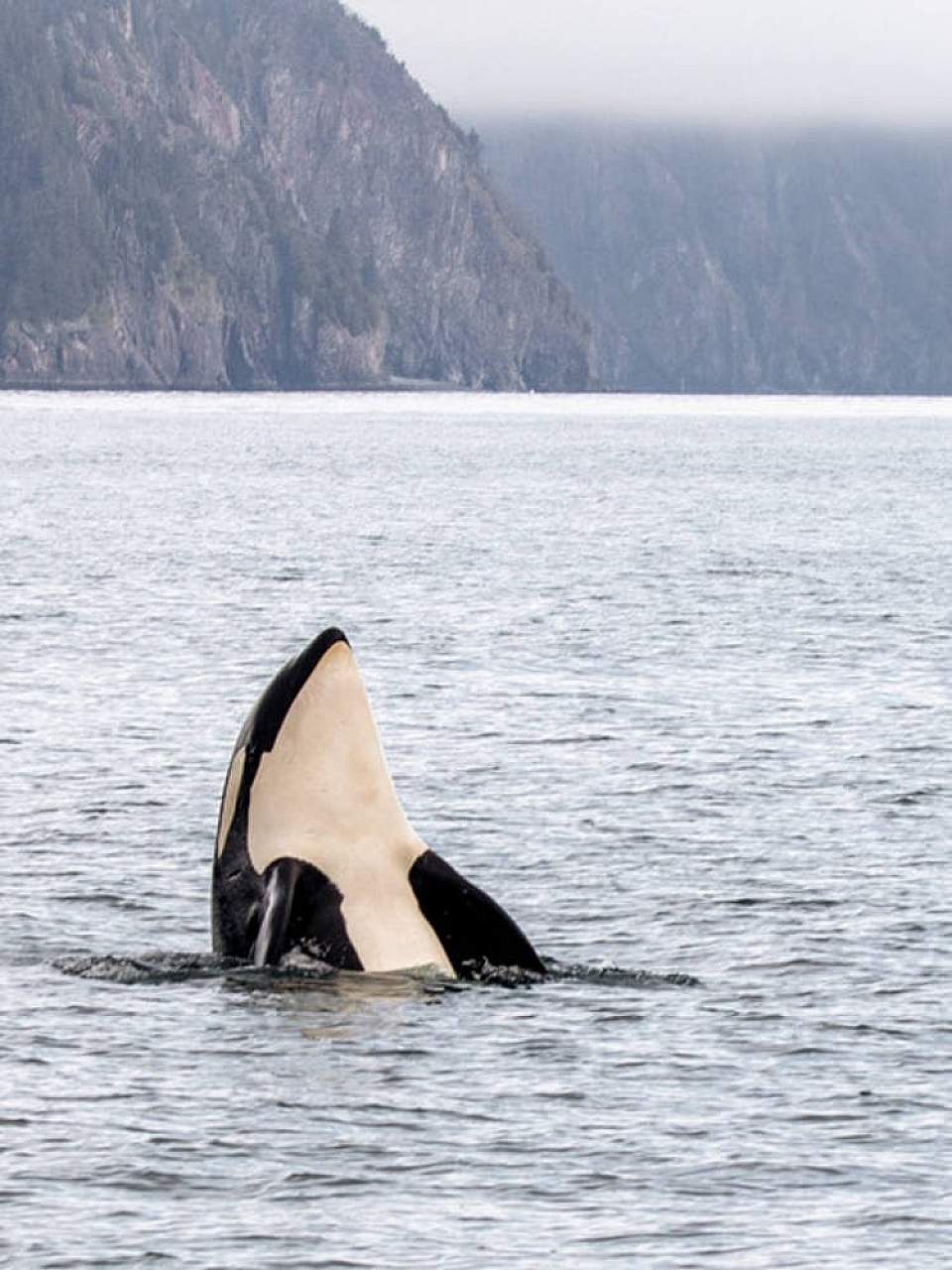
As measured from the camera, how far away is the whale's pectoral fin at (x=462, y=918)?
16.4 meters

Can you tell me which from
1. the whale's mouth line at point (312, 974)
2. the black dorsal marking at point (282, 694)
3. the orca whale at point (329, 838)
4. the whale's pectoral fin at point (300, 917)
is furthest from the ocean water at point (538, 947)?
the black dorsal marking at point (282, 694)

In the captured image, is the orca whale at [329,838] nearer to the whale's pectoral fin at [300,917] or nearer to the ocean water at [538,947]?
the whale's pectoral fin at [300,917]

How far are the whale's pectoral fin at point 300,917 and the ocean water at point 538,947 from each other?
0.99 feet

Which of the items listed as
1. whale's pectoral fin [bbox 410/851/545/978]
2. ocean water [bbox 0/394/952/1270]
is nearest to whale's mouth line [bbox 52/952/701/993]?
ocean water [bbox 0/394/952/1270]

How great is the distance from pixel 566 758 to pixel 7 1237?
17.6 metres

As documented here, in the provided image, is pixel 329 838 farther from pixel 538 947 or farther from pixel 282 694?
pixel 538 947

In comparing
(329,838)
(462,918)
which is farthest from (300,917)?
(462,918)

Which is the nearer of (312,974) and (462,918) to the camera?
(462,918)

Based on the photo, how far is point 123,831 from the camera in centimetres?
2500

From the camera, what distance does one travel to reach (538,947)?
20.1 meters

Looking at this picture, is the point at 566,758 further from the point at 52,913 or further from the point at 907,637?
the point at 907,637

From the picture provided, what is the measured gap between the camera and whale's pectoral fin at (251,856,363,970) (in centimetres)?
1630

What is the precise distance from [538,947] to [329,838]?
3.99 meters

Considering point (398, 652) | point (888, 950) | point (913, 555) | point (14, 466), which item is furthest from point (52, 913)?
point (14, 466)
